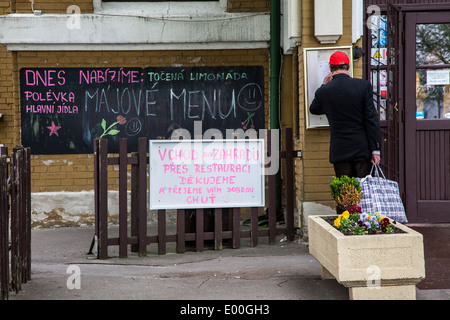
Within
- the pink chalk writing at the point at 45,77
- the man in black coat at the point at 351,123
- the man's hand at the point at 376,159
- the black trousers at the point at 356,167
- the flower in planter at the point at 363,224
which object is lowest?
the flower in planter at the point at 363,224

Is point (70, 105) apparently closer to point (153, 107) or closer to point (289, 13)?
point (153, 107)

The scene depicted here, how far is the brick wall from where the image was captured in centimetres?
861

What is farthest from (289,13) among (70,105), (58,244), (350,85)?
(58,244)

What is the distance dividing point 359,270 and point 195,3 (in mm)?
5451

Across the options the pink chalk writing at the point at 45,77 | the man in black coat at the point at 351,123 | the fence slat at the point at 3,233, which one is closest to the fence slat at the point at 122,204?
the fence slat at the point at 3,233

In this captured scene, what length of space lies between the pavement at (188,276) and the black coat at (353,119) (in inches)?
46.8

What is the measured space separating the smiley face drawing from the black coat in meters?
2.62

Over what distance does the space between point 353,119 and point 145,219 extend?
2.43 m

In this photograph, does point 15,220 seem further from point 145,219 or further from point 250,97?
point 250,97

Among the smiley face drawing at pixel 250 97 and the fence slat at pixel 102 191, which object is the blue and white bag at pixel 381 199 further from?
the smiley face drawing at pixel 250 97

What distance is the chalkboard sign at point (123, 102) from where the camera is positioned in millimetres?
8625

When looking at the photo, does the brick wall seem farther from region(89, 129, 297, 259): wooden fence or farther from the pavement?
region(89, 129, 297, 259): wooden fence

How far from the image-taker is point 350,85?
6.07 meters

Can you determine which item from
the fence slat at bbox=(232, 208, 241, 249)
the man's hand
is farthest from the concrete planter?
the fence slat at bbox=(232, 208, 241, 249)
